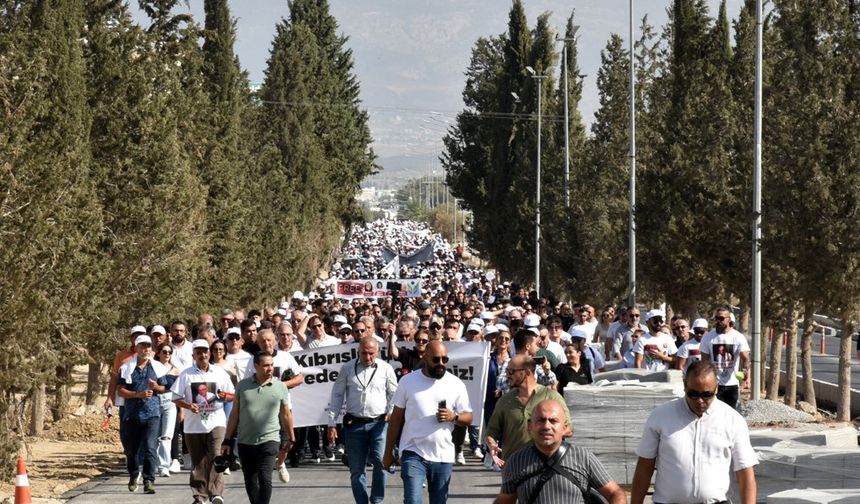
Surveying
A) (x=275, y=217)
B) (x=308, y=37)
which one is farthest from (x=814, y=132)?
(x=308, y=37)

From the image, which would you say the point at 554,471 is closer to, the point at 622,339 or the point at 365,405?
the point at 365,405

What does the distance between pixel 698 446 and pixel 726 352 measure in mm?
8468

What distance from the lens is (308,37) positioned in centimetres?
6538

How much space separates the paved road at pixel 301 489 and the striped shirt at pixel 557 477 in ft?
26.5

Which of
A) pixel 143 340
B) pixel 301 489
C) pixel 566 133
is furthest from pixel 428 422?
pixel 566 133

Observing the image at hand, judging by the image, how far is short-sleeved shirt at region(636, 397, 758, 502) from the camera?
28.5 feet

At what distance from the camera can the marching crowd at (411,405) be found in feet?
28.5

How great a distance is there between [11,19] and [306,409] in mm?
8546

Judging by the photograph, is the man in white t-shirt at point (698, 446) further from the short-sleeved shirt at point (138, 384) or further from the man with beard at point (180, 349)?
the man with beard at point (180, 349)

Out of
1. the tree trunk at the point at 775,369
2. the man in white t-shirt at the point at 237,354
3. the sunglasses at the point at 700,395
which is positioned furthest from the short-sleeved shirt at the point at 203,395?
the tree trunk at the point at 775,369

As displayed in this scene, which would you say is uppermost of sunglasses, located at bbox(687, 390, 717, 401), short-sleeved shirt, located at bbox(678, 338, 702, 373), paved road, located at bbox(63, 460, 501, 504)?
sunglasses, located at bbox(687, 390, 717, 401)

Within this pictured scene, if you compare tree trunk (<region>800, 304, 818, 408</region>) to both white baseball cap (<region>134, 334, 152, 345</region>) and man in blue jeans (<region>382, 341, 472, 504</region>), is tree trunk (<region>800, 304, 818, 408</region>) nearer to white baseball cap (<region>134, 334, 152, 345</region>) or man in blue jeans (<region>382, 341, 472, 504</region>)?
white baseball cap (<region>134, 334, 152, 345</region>)

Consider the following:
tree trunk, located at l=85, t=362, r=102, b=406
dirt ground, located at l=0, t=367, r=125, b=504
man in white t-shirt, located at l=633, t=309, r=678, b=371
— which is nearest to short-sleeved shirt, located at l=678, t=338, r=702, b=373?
man in white t-shirt, located at l=633, t=309, r=678, b=371

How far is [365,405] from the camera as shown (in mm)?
14273
